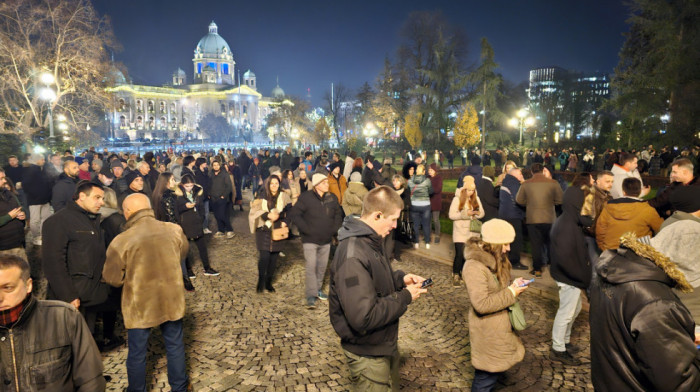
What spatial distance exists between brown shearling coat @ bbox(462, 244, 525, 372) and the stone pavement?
114 cm

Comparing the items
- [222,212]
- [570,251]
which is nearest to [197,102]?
[222,212]

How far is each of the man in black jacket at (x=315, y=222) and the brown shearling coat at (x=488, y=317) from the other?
314cm

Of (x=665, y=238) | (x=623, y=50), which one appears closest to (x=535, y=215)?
(x=665, y=238)

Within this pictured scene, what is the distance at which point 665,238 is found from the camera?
3.14 metres

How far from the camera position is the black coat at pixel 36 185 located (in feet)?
31.2

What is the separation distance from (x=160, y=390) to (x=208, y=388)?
1.57ft

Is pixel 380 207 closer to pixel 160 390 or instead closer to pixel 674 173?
pixel 160 390

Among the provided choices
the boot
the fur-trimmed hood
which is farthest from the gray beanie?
the boot

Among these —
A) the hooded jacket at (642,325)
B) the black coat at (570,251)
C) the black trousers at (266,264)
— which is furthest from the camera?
the black trousers at (266,264)

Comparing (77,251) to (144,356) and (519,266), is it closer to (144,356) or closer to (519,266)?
(144,356)

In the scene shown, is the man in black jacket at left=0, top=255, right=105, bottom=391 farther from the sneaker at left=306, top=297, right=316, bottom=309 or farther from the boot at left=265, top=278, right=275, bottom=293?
the boot at left=265, top=278, right=275, bottom=293

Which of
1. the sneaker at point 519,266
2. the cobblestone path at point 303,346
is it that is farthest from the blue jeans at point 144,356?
the sneaker at point 519,266

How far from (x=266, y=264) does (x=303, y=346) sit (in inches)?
77.6

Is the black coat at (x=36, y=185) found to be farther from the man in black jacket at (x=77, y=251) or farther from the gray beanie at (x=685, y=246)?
the gray beanie at (x=685, y=246)
